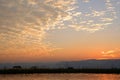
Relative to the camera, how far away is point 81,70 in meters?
129

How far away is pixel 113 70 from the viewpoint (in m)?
123

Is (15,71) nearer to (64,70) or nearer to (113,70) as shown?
(64,70)

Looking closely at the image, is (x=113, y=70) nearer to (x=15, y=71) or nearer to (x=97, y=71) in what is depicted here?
(x=97, y=71)

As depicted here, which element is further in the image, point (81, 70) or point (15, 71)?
point (81, 70)

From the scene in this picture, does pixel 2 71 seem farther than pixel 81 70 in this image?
No

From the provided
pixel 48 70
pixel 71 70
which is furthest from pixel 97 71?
pixel 48 70

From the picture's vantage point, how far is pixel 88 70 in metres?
126

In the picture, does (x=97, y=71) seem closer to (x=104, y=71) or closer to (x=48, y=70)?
(x=104, y=71)

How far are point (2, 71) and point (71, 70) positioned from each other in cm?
2774

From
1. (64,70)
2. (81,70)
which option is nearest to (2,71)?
(64,70)

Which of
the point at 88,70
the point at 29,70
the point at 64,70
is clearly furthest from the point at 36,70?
the point at 88,70

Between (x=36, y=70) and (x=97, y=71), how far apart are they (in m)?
24.8

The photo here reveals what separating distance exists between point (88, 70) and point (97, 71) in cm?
371

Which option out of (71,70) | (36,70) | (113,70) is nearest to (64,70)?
(71,70)
